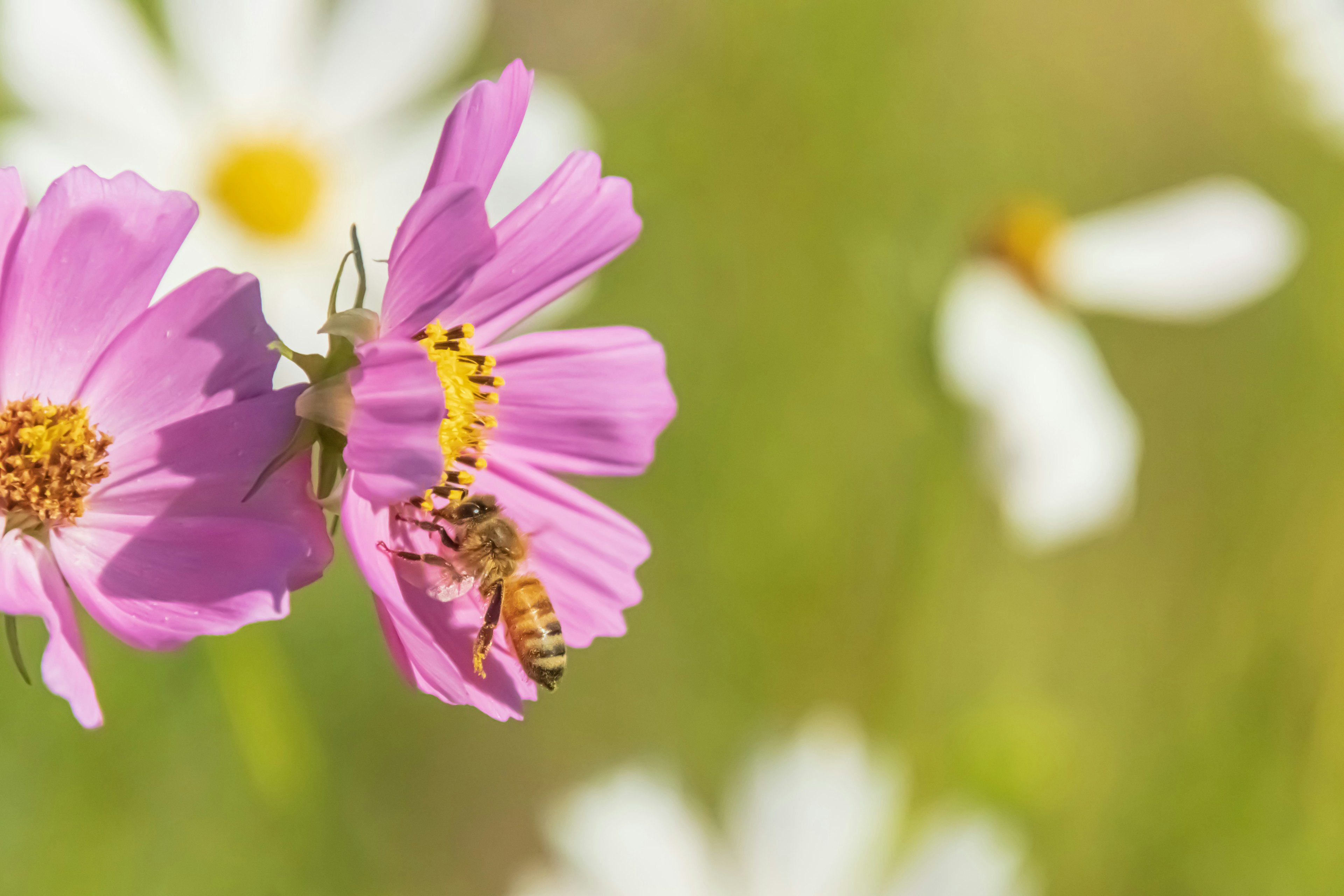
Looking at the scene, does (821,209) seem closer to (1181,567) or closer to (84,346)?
(1181,567)

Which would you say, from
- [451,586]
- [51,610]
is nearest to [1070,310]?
[451,586]

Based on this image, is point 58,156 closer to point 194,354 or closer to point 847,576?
point 194,354

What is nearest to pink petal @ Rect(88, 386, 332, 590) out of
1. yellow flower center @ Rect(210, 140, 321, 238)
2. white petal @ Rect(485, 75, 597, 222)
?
white petal @ Rect(485, 75, 597, 222)

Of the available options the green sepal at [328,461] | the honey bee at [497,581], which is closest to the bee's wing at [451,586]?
the honey bee at [497,581]

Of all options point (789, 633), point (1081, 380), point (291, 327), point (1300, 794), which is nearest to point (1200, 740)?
point (1300, 794)

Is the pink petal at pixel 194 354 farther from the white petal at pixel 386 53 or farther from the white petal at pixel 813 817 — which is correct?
the white petal at pixel 813 817
